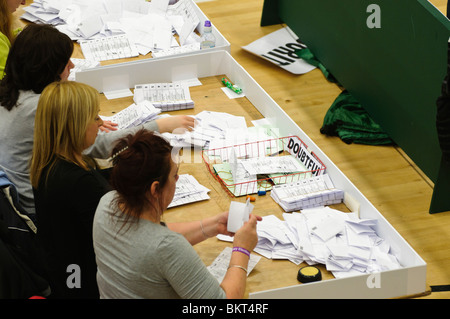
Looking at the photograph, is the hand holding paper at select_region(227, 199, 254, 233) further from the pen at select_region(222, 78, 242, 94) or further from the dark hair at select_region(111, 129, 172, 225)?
the pen at select_region(222, 78, 242, 94)

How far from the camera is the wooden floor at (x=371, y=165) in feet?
11.6

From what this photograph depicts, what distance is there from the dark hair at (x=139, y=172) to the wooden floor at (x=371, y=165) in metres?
1.71

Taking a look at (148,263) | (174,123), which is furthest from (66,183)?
(174,123)

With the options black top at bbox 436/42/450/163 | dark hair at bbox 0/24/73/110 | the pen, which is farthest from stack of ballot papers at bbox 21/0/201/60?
black top at bbox 436/42/450/163

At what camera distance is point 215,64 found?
4133 mm

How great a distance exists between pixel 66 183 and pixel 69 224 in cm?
17

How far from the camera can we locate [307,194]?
291 cm

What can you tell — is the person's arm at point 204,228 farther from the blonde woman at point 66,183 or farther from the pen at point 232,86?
the pen at point 232,86

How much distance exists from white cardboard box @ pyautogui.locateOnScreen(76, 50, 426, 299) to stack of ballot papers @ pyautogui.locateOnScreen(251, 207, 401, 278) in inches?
2.5

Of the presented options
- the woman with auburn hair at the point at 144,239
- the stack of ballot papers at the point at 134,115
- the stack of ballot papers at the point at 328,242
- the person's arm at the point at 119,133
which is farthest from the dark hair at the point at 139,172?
the stack of ballot papers at the point at 134,115

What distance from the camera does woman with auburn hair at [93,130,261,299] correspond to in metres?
2.03

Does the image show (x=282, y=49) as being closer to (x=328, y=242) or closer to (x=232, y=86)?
(x=232, y=86)

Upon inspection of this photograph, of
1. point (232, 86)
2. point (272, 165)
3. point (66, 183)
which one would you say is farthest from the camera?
point (232, 86)

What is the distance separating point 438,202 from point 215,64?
1.59m
